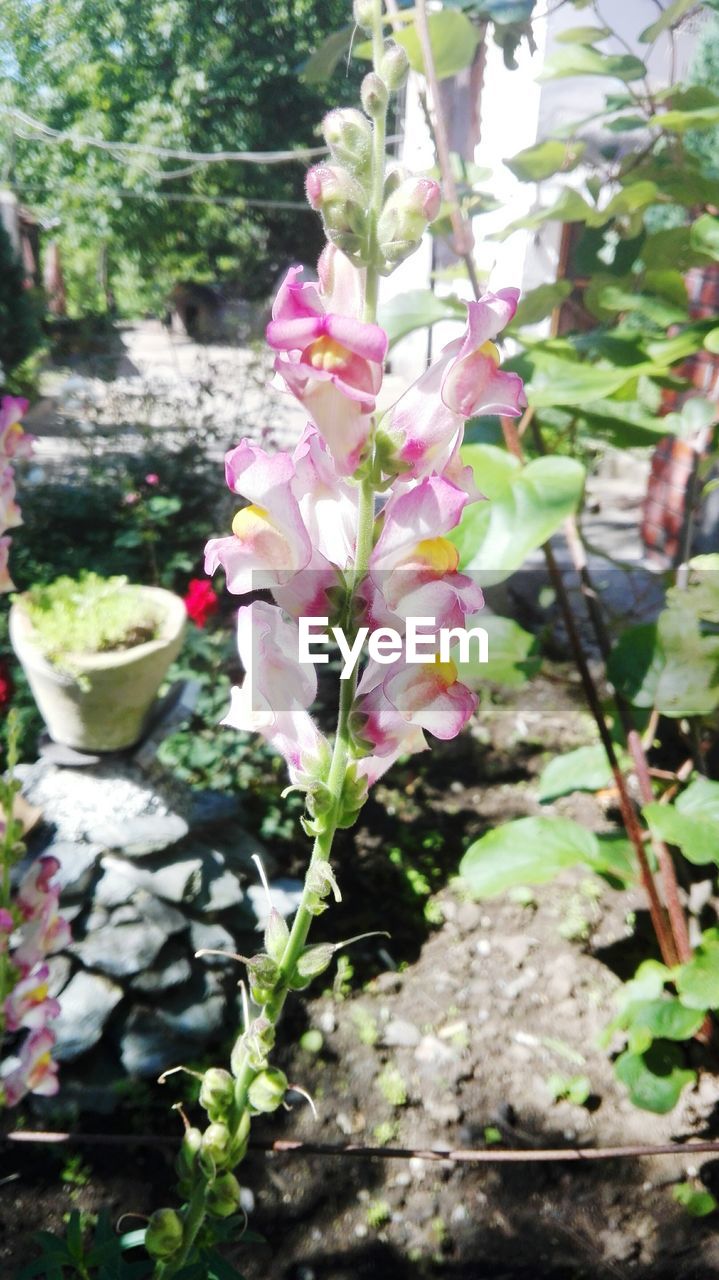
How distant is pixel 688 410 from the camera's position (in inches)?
41.3

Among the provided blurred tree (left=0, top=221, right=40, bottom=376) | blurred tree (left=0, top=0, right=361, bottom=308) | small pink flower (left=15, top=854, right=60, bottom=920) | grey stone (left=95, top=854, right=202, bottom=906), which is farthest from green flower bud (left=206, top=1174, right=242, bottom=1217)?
blurred tree (left=0, top=221, right=40, bottom=376)

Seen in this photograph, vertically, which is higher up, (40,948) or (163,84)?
(163,84)

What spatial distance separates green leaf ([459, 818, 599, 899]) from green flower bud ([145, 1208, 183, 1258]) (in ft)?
1.64

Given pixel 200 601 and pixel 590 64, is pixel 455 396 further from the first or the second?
pixel 200 601

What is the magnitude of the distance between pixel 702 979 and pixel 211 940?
0.73 meters

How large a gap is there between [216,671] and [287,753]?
4.72ft

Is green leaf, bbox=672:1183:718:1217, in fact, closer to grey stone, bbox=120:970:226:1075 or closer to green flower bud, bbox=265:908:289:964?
grey stone, bbox=120:970:226:1075

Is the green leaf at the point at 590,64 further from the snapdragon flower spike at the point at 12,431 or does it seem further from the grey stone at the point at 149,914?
the grey stone at the point at 149,914

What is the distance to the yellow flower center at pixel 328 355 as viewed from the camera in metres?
0.36

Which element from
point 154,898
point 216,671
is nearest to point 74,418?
point 216,671

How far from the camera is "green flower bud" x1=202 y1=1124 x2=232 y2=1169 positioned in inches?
18.9

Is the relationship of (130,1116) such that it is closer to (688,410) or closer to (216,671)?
(216,671)

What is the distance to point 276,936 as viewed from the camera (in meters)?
0.47

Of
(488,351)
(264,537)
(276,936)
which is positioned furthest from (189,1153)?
(488,351)
